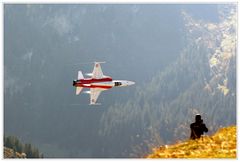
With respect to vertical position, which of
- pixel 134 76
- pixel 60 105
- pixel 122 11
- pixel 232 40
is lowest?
pixel 60 105

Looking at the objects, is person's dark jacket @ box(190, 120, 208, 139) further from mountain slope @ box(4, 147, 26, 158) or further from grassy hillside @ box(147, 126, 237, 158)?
mountain slope @ box(4, 147, 26, 158)

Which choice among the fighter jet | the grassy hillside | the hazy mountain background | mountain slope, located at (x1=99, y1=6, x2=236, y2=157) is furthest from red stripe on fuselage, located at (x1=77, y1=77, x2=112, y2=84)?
the grassy hillside

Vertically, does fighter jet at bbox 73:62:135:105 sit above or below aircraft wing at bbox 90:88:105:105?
above

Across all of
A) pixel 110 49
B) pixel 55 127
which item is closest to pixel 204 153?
pixel 110 49

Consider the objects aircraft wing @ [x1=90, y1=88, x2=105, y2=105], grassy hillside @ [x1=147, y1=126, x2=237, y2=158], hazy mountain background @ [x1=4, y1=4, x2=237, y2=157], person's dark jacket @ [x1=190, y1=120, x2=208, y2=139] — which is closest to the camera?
grassy hillside @ [x1=147, y1=126, x2=237, y2=158]

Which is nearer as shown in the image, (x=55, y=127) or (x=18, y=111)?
(x=18, y=111)

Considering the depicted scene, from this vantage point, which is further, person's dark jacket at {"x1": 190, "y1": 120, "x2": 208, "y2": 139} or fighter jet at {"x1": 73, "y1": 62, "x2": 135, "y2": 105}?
fighter jet at {"x1": 73, "y1": 62, "x2": 135, "y2": 105}

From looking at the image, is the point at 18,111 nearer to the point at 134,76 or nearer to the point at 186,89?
the point at 134,76

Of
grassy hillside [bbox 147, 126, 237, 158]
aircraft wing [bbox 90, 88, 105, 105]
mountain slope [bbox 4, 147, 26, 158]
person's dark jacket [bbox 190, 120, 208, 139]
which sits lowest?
mountain slope [bbox 4, 147, 26, 158]
